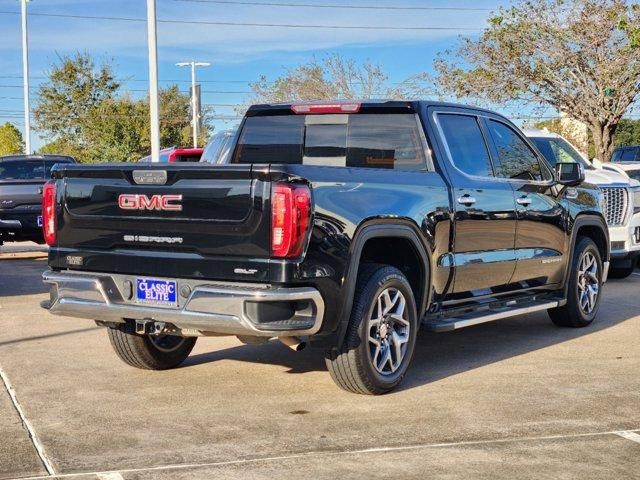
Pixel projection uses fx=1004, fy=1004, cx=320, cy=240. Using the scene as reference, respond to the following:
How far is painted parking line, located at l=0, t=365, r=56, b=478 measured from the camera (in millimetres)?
5008

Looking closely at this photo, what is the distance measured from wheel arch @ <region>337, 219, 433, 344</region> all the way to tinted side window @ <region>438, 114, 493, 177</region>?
3.15ft

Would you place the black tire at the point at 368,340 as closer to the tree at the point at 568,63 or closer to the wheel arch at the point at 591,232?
the wheel arch at the point at 591,232

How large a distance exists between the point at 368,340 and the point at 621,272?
8.01m

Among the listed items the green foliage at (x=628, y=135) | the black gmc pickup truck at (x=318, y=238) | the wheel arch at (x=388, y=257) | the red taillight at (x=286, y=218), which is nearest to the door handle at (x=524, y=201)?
the black gmc pickup truck at (x=318, y=238)

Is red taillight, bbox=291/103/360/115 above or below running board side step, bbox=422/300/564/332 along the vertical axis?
above

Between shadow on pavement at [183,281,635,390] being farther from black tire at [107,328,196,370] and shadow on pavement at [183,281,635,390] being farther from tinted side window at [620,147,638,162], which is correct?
tinted side window at [620,147,638,162]

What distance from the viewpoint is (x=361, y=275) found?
6375mm

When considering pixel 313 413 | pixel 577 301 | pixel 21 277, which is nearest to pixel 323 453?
pixel 313 413

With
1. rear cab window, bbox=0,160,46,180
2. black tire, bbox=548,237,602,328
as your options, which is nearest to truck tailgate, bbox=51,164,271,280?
black tire, bbox=548,237,602,328

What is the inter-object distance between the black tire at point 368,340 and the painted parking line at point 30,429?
1842 mm

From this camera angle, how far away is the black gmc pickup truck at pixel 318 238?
576 cm

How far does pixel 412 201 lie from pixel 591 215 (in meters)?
3.33

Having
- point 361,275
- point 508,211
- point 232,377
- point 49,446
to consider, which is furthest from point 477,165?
point 49,446

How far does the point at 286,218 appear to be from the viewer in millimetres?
5676
